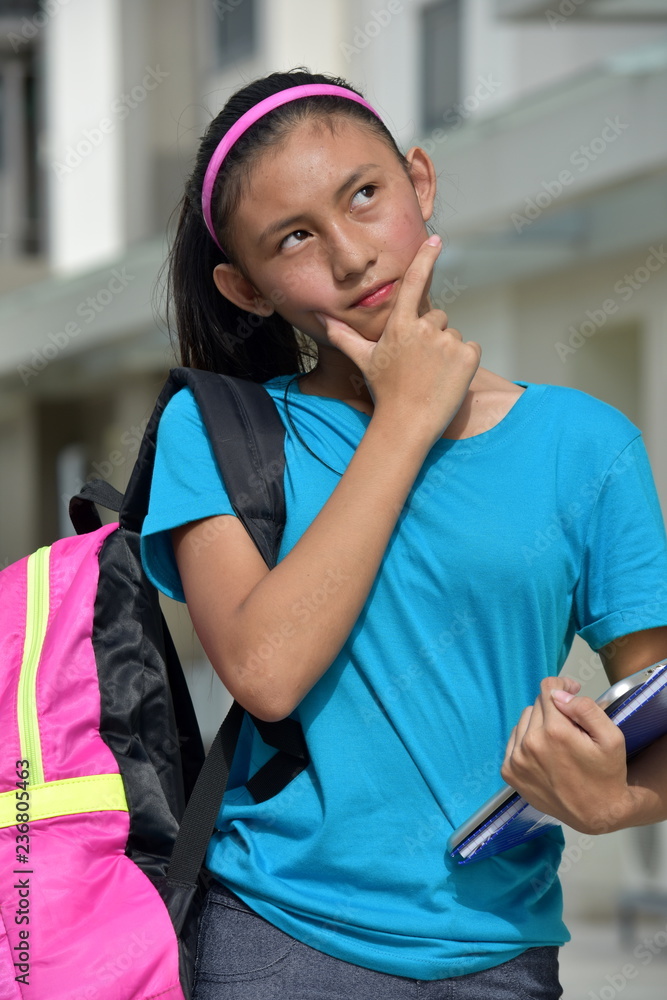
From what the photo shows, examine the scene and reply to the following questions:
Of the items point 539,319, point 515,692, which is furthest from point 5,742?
point 539,319

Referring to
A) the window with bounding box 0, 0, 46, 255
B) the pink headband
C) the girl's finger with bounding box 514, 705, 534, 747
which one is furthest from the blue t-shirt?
the window with bounding box 0, 0, 46, 255

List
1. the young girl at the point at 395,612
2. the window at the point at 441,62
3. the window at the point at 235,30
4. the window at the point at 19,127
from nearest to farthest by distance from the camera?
the young girl at the point at 395,612, the window at the point at 441,62, the window at the point at 235,30, the window at the point at 19,127

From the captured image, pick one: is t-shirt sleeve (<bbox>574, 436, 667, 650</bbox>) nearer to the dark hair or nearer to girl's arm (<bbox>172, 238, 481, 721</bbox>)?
girl's arm (<bbox>172, 238, 481, 721</bbox>)

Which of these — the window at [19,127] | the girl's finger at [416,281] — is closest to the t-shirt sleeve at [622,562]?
the girl's finger at [416,281]

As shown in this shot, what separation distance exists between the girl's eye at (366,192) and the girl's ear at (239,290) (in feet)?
0.58

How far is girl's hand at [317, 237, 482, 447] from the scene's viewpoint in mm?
1299

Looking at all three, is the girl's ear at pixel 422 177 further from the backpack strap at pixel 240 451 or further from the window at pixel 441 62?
the window at pixel 441 62

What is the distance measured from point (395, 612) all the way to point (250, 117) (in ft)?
1.90

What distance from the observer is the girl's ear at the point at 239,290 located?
4.92ft

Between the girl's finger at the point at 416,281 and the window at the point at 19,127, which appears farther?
the window at the point at 19,127

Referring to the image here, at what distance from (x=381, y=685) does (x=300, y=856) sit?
0.61ft

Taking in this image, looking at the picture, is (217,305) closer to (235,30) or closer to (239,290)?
(239,290)

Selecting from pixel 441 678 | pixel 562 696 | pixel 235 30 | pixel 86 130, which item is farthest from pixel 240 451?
pixel 235 30

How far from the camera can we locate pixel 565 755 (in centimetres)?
116
